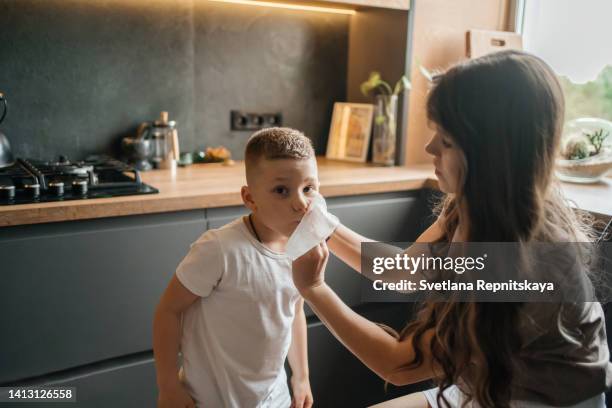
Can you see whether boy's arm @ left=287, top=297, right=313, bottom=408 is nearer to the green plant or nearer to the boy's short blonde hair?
the boy's short blonde hair

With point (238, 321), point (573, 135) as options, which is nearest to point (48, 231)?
point (238, 321)

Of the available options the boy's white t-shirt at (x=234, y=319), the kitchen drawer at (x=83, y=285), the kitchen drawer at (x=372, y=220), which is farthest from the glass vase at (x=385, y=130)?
the boy's white t-shirt at (x=234, y=319)

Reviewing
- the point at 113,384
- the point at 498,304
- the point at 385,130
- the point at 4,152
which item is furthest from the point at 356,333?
the point at 385,130

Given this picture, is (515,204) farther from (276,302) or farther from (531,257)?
(276,302)

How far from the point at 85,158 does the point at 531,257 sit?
1649mm

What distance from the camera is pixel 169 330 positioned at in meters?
1.14

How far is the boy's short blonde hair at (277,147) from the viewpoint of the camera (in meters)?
1.12

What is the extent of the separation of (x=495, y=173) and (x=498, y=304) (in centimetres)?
22

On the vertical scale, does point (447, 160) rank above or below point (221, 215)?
above

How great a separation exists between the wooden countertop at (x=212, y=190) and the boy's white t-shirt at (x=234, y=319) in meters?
0.47

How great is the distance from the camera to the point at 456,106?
953 mm

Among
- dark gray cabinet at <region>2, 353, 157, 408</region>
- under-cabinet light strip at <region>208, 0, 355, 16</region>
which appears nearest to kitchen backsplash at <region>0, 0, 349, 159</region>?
under-cabinet light strip at <region>208, 0, 355, 16</region>

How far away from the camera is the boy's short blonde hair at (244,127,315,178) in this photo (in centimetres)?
112

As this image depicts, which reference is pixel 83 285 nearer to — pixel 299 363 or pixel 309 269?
pixel 299 363
